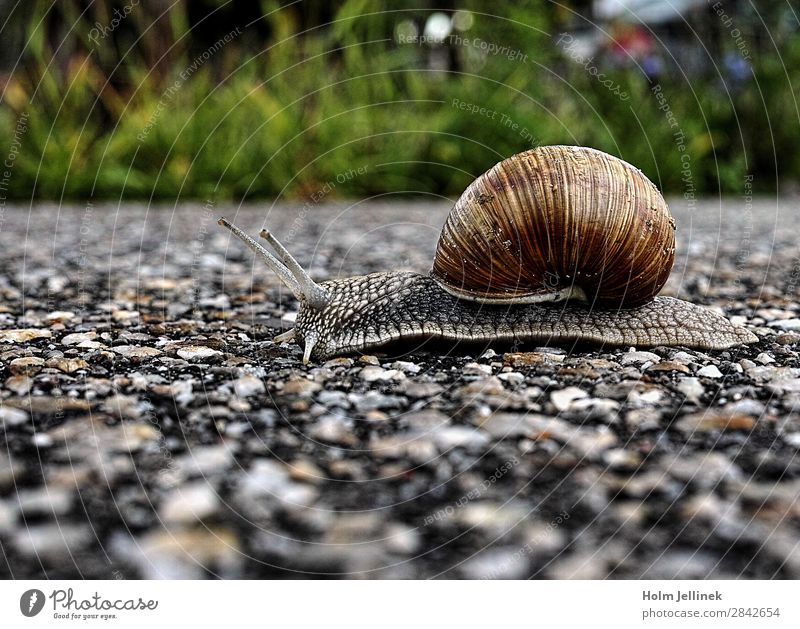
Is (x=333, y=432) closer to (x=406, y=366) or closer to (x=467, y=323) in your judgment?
(x=406, y=366)

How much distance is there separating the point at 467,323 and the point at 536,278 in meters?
0.30

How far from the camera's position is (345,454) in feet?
7.32

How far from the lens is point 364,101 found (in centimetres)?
986

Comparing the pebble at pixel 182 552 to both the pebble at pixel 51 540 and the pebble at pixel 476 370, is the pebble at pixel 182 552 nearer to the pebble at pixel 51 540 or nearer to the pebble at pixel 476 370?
the pebble at pixel 51 540

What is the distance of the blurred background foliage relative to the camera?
29.2ft

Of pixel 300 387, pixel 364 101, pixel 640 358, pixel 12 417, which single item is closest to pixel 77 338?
pixel 12 417

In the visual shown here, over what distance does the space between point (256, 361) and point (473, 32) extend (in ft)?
25.1

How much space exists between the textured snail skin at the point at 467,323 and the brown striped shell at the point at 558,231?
0.24 feet

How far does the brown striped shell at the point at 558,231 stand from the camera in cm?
288

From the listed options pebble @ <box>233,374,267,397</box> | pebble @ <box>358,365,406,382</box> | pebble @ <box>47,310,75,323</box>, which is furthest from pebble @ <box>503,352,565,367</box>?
pebble @ <box>47,310,75,323</box>

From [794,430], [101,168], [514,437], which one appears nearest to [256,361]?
[514,437]

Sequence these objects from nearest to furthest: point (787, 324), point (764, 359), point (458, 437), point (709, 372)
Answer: point (458, 437) → point (709, 372) → point (764, 359) → point (787, 324)

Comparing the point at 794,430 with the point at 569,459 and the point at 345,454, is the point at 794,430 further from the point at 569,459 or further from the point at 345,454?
the point at 345,454

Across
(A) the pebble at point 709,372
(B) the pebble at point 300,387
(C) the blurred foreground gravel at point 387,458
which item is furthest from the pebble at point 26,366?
(A) the pebble at point 709,372
